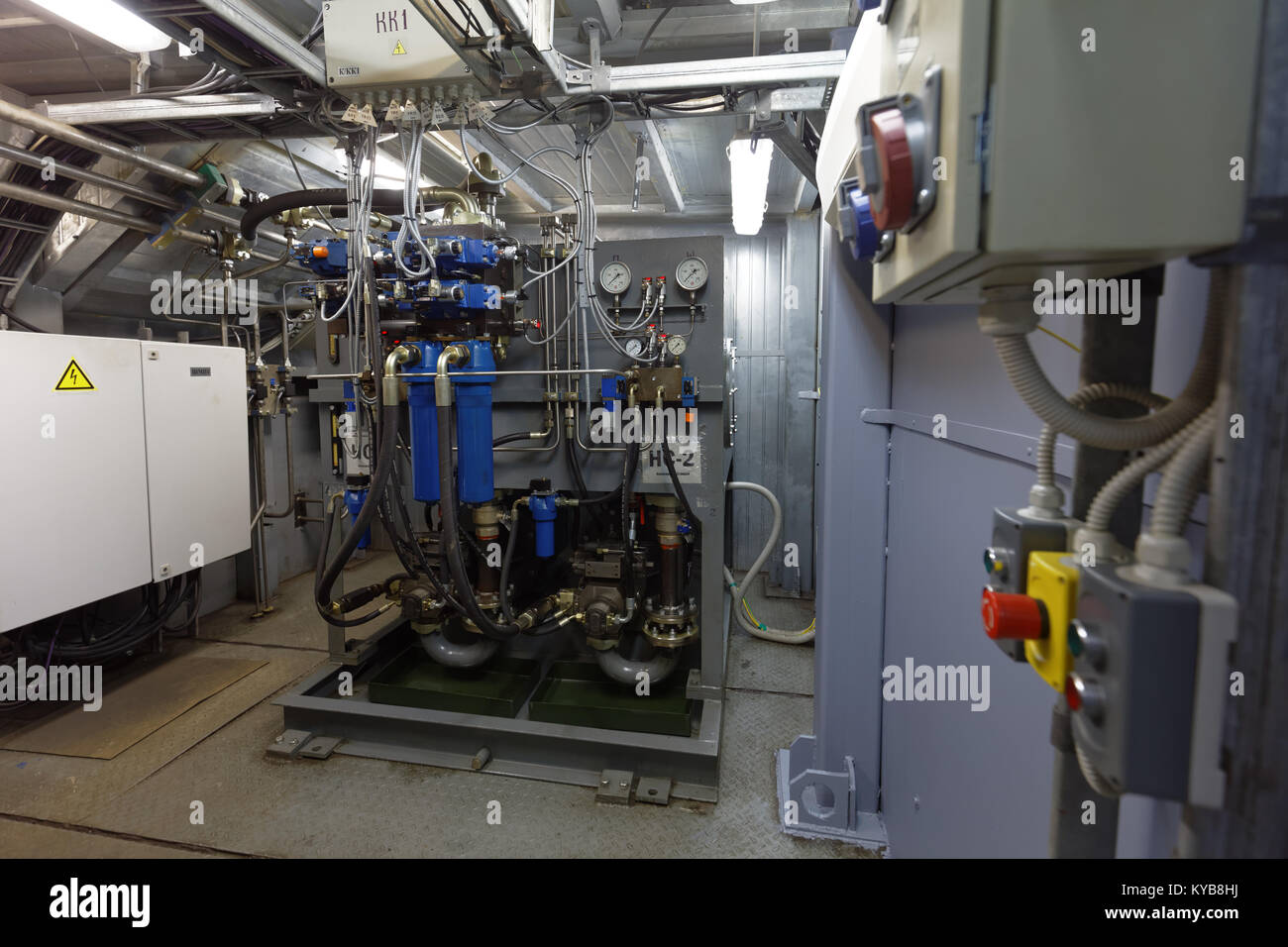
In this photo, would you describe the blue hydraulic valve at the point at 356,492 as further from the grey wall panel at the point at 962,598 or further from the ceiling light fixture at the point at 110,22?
the grey wall panel at the point at 962,598

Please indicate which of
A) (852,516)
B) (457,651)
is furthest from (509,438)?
(852,516)

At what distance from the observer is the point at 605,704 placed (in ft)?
7.07

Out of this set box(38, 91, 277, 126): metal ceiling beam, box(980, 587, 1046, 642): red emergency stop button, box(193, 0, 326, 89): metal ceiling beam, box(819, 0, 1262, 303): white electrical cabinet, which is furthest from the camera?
box(38, 91, 277, 126): metal ceiling beam

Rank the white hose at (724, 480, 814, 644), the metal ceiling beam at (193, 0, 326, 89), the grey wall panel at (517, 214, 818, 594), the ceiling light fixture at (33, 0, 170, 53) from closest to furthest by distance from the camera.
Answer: the metal ceiling beam at (193, 0, 326, 89)
the ceiling light fixture at (33, 0, 170, 53)
the white hose at (724, 480, 814, 644)
the grey wall panel at (517, 214, 818, 594)

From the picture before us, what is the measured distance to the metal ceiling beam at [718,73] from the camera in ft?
5.27

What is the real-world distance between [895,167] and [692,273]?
1.67m

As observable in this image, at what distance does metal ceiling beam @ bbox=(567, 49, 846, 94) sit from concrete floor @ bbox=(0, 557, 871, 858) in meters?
2.06

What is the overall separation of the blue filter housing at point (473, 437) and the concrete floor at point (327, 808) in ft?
3.03

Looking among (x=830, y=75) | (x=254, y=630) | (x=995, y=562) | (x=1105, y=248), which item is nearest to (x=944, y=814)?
(x=995, y=562)

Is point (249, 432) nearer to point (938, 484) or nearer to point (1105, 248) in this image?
point (938, 484)

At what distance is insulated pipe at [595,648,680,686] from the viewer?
2.18 meters

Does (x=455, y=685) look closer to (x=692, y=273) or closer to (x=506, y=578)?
(x=506, y=578)

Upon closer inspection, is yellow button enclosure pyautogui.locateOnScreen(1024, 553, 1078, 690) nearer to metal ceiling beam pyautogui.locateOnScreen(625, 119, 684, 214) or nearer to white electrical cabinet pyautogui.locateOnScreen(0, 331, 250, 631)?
metal ceiling beam pyautogui.locateOnScreen(625, 119, 684, 214)

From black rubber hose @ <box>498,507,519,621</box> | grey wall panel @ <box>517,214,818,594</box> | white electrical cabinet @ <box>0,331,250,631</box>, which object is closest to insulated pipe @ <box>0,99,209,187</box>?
white electrical cabinet @ <box>0,331,250,631</box>
